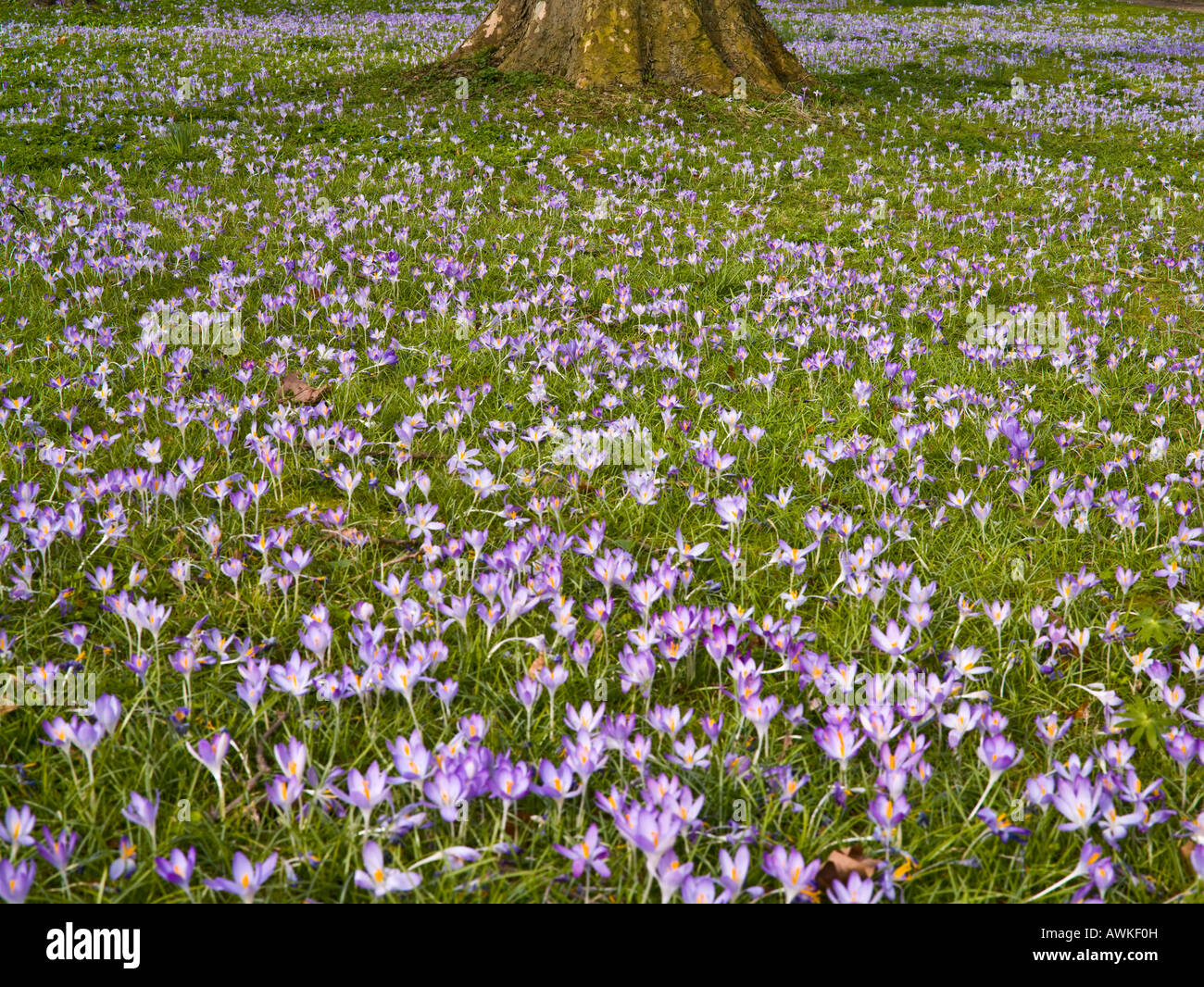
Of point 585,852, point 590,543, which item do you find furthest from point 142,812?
point 590,543

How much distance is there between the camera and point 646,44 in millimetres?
13156

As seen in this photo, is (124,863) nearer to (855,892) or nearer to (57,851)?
(57,851)

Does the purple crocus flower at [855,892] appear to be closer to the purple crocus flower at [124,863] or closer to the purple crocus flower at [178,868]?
the purple crocus flower at [178,868]

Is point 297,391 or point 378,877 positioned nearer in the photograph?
point 378,877

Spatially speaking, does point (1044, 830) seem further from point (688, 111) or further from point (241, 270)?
point (688, 111)

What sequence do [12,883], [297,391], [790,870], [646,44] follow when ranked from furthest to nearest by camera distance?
[646,44] < [297,391] < [790,870] < [12,883]

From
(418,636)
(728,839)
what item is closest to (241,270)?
(418,636)

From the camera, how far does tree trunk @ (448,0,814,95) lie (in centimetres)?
1296

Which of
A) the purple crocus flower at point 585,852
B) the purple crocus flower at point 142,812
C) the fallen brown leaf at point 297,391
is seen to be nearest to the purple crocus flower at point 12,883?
the purple crocus flower at point 142,812

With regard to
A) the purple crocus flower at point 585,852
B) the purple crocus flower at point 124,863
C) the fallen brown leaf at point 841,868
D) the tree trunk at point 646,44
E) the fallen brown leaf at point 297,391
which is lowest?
the fallen brown leaf at point 841,868

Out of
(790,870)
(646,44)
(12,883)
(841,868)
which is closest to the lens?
(12,883)

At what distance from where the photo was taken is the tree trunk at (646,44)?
1296cm

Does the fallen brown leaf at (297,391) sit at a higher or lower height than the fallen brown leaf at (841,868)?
higher
